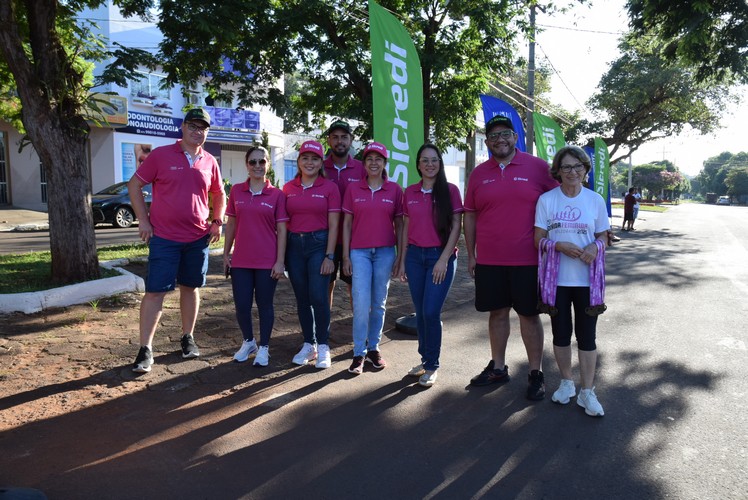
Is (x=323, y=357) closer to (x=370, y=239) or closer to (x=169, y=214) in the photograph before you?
(x=370, y=239)

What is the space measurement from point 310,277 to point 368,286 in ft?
1.68

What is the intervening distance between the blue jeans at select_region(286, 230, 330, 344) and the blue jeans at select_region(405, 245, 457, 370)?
0.75 metres

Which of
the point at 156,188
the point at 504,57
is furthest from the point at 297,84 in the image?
the point at 156,188

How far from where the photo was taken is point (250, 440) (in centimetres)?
343

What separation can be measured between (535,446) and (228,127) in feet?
89.3

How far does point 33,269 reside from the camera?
8.21 metres

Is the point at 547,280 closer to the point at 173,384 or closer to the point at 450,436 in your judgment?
the point at 450,436

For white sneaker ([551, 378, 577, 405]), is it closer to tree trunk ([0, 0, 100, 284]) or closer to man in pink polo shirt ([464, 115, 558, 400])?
man in pink polo shirt ([464, 115, 558, 400])

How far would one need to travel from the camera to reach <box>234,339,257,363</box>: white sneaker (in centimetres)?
489

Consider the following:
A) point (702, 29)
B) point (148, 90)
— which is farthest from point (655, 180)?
point (702, 29)

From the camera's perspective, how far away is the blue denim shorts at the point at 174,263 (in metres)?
4.51

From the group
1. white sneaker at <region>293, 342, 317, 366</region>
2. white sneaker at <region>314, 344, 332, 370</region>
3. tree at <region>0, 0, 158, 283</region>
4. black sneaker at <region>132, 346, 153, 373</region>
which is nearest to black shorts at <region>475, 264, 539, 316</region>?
white sneaker at <region>314, 344, 332, 370</region>

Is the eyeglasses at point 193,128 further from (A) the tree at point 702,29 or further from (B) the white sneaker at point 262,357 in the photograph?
(A) the tree at point 702,29

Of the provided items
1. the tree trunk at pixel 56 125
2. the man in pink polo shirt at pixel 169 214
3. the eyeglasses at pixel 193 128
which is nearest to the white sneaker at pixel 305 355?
the man in pink polo shirt at pixel 169 214
